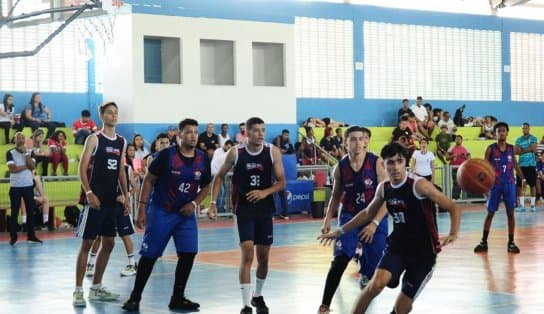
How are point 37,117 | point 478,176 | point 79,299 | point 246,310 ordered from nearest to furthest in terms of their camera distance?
point 246,310
point 478,176
point 79,299
point 37,117

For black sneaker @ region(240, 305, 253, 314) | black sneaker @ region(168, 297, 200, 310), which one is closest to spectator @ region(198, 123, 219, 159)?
black sneaker @ region(168, 297, 200, 310)

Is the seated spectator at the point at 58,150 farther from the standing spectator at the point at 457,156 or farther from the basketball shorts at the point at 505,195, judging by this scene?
the standing spectator at the point at 457,156

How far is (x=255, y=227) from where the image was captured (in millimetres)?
11305

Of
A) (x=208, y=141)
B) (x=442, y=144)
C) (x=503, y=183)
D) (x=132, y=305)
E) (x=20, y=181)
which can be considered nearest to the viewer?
(x=132, y=305)

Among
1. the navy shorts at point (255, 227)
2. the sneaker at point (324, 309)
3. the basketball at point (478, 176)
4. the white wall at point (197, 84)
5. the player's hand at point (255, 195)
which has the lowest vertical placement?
the sneaker at point (324, 309)

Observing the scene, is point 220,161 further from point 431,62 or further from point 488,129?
point 431,62

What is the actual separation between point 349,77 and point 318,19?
2.46 m

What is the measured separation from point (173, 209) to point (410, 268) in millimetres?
3383

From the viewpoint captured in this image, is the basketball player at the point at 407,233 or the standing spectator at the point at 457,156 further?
the standing spectator at the point at 457,156

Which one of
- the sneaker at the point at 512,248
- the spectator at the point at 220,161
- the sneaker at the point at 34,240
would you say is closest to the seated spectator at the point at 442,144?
the spectator at the point at 220,161

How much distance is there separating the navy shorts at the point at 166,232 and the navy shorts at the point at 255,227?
0.63m

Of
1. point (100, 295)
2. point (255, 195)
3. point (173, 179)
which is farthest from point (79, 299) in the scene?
point (255, 195)

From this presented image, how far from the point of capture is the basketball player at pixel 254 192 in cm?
1117

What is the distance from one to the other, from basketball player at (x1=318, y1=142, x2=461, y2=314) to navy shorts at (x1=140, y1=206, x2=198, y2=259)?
9.99ft
